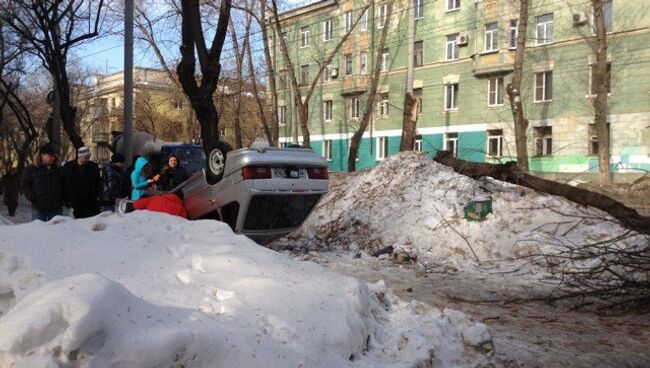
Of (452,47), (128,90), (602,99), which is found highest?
(452,47)

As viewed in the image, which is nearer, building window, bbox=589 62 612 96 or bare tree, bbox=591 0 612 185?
bare tree, bbox=591 0 612 185

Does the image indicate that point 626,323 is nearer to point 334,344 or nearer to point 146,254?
point 334,344

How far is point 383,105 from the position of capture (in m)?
36.0

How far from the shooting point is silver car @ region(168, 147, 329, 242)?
6578 millimetres

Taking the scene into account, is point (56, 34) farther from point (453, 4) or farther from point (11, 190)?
point (453, 4)

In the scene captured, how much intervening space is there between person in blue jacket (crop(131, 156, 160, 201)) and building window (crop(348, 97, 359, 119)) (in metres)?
30.2

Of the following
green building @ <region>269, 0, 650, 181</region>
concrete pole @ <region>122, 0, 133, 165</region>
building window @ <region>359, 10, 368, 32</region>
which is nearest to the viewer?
concrete pole @ <region>122, 0, 133, 165</region>

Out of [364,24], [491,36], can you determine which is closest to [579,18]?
[491,36]

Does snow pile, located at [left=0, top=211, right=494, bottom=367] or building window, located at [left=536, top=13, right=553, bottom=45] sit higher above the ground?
building window, located at [left=536, top=13, right=553, bottom=45]

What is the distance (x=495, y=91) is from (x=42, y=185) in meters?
25.5

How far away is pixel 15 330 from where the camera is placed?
246cm

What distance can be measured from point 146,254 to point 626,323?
435cm

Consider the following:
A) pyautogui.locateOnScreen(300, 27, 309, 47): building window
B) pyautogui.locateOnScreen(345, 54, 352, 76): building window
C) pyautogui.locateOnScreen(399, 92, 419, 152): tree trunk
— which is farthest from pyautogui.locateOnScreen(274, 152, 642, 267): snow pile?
pyautogui.locateOnScreen(300, 27, 309, 47): building window

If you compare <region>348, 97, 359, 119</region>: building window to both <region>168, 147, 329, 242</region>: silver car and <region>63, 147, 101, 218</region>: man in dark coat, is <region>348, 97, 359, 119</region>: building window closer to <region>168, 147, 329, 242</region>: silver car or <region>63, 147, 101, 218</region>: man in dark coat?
<region>63, 147, 101, 218</region>: man in dark coat
